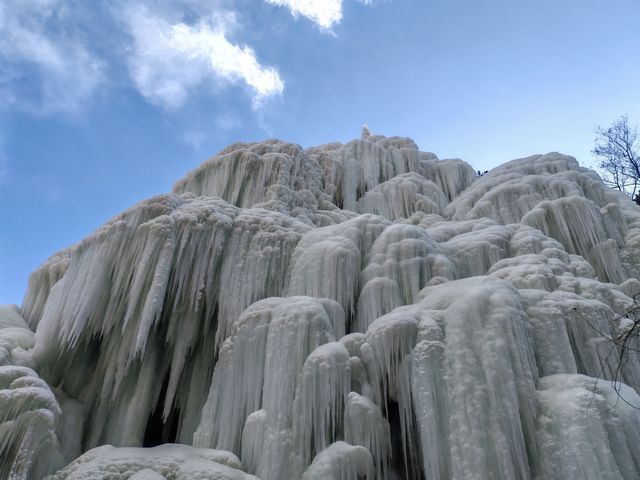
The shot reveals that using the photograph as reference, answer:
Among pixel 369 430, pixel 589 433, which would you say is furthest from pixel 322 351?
pixel 589 433

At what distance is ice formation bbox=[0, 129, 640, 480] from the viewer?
4.04 m

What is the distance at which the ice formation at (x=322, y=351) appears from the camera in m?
4.04

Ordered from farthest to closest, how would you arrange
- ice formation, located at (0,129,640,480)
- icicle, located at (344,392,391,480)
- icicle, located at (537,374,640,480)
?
icicle, located at (344,392,391,480) → ice formation, located at (0,129,640,480) → icicle, located at (537,374,640,480)

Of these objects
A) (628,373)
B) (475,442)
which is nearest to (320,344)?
(475,442)

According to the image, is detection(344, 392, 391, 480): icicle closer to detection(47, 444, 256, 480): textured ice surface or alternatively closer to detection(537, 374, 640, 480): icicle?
detection(47, 444, 256, 480): textured ice surface

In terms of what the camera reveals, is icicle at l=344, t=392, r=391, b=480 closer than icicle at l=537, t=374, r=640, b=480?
No

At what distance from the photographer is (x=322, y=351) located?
4.79 metres

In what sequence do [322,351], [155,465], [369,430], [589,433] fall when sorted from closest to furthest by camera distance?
1. [589,433]
2. [155,465]
3. [369,430]
4. [322,351]

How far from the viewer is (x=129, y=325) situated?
242 inches

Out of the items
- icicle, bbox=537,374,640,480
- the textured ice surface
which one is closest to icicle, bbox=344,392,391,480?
the textured ice surface

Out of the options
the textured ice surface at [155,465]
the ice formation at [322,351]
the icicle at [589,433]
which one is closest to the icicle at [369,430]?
the ice formation at [322,351]

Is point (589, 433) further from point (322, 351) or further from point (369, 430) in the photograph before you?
point (322, 351)

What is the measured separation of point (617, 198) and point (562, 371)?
7.86 meters

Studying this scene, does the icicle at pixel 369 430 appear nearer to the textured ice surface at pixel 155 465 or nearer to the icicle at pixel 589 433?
the textured ice surface at pixel 155 465
